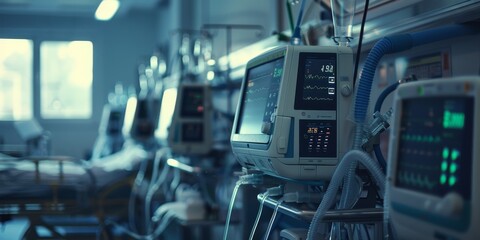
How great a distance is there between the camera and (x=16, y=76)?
10805 millimetres

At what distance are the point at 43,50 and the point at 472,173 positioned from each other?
10398 mm

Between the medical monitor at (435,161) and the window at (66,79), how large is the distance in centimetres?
1002

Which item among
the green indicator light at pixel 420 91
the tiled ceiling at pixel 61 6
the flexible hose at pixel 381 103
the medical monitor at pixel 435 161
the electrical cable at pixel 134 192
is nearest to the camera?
the medical monitor at pixel 435 161

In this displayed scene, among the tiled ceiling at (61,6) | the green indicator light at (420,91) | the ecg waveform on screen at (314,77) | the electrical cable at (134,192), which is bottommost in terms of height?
the electrical cable at (134,192)

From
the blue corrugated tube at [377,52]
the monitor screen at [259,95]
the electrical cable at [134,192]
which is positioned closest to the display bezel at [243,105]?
the monitor screen at [259,95]

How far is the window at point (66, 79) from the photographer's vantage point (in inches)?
428

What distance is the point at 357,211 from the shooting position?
72.6 inches

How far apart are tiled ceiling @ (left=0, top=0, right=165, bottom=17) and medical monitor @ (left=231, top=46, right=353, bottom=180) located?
8.02 m

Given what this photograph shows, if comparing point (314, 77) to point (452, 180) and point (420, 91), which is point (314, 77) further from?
point (452, 180)

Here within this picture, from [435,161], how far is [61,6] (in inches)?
386

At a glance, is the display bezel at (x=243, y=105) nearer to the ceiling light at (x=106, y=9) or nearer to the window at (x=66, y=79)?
the ceiling light at (x=106, y=9)

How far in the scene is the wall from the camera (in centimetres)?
1077

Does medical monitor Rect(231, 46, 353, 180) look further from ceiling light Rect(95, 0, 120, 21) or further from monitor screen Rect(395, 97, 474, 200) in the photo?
ceiling light Rect(95, 0, 120, 21)

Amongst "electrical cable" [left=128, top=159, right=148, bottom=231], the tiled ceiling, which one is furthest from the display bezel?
the tiled ceiling
